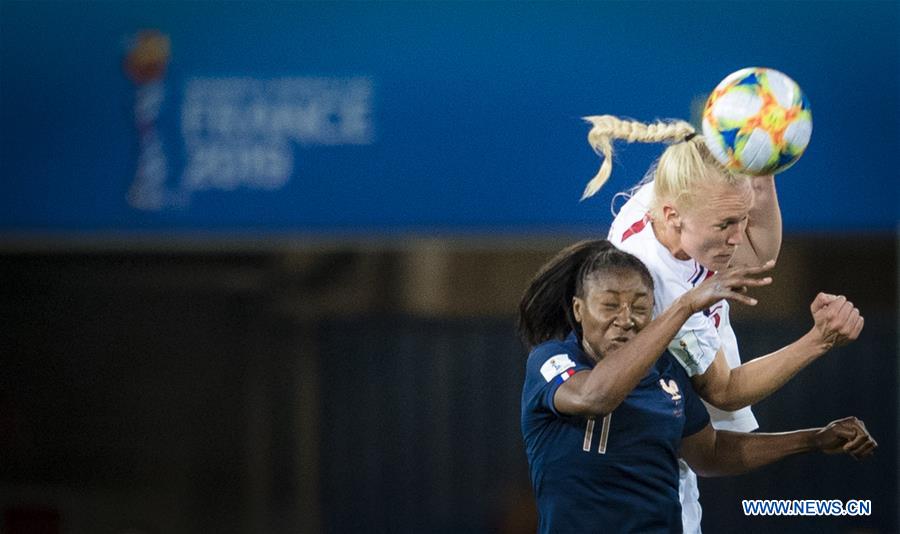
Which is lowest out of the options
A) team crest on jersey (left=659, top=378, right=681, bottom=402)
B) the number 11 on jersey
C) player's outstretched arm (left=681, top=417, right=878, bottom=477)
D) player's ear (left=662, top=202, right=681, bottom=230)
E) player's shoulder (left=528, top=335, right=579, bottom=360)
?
player's outstretched arm (left=681, top=417, right=878, bottom=477)

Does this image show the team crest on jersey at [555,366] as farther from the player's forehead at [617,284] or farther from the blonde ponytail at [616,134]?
the blonde ponytail at [616,134]

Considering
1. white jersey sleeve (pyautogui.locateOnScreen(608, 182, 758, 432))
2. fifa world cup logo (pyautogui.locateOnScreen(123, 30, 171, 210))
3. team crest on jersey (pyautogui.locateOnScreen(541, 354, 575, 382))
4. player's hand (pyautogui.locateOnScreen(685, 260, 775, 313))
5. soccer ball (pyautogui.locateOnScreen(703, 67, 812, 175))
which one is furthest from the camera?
fifa world cup logo (pyautogui.locateOnScreen(123, 30, 171, 210))

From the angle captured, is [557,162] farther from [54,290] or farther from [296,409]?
[54,290]

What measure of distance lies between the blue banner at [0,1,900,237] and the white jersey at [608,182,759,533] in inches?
10.0

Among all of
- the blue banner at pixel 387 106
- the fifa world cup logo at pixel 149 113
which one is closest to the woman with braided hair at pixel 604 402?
the blue banner at pixel 387 106

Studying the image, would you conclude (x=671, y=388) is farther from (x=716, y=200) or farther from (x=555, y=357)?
(x=716, y=200)

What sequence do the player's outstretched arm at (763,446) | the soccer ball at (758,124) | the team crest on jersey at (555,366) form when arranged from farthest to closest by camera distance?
the player's outstretched arm at (763,446), the soccer ball at (758,124), the team crest on jersey at (555,366)

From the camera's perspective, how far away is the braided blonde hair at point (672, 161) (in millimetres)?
3445

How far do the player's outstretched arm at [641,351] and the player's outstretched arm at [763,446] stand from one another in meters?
0.74

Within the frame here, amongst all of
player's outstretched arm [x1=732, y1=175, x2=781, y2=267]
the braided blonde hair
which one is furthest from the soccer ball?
player's outstretched arm [x1=732, y1=175, x2=781, y2=267]

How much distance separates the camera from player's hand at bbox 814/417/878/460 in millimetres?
3566

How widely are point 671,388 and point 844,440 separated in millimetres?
666

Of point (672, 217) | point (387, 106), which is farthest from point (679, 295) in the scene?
point (387, 106)
